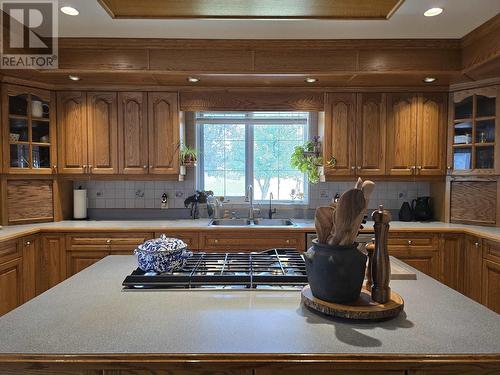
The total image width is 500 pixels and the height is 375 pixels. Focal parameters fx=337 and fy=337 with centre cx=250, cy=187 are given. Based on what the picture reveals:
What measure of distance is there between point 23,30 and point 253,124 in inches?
87.5

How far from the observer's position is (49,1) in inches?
89.1

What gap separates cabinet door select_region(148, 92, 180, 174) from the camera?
11.0 ft

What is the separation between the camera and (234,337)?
911 millimetres

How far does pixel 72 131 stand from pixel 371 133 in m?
2.96

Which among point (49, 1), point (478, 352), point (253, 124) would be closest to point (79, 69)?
point (49, 1)

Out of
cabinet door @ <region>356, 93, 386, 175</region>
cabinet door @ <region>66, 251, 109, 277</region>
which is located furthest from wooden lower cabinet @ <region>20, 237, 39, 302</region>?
cabinet door @ <region>356, 93, 386, 175</region>

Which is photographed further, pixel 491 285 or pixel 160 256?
pixel 491 285

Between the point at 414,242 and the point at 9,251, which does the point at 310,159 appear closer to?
the point at 414,242

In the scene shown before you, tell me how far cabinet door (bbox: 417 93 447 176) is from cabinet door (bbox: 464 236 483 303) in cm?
80

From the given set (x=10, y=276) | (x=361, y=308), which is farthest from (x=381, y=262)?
(x=10, y=276)

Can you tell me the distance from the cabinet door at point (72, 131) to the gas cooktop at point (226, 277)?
2.31 metres

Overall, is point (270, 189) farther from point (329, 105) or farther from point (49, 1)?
point (49, 1)

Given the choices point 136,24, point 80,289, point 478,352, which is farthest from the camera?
point 136,24

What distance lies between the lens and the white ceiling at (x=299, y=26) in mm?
2314
